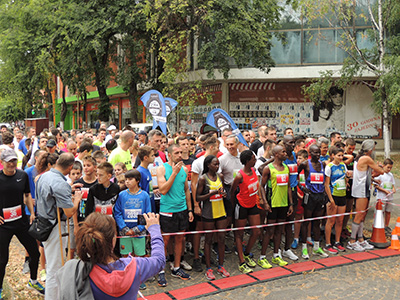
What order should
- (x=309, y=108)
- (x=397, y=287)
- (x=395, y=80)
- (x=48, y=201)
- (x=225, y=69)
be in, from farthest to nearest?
1. (x=309, y=108)
2. (x=225, y=69)
3. (x=395, y=80)
4. (x=397, y=287)
5. (x=48, y=201)

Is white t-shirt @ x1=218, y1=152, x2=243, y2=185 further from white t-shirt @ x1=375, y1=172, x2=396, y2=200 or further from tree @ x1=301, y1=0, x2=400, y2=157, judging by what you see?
tree @ x1=301, y1=0, x2=400, y2=157

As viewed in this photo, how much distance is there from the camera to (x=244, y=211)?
6.77m

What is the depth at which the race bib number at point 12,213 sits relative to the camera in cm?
537

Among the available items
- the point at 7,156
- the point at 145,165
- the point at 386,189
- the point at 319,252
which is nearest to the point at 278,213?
the point at 319,252

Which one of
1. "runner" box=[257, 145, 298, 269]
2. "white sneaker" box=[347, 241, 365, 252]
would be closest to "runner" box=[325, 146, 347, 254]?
"white sneaker" box=[347, 241, 365, 252]

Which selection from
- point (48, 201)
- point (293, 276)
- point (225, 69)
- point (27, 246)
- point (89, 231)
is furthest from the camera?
point (225, 69)

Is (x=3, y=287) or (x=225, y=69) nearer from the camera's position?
(x=3, y=287)

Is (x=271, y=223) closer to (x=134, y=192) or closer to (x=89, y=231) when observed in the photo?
(x=134, y=192)

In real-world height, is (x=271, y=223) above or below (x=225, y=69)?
below

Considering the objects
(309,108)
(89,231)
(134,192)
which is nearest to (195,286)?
(134,192)

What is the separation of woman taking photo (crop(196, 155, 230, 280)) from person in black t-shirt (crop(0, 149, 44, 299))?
255 cm

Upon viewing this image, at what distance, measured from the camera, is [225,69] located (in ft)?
64.4

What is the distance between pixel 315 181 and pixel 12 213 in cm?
512

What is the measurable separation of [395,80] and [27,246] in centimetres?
1522
